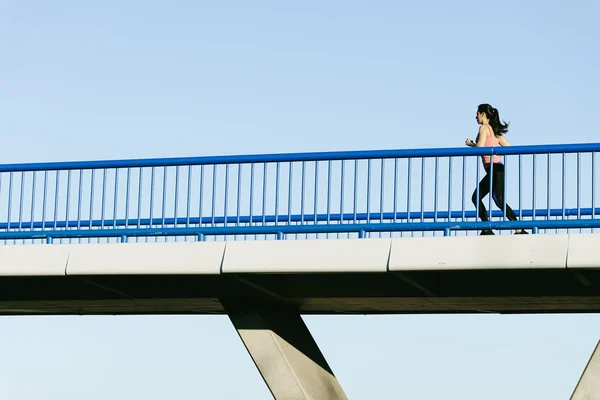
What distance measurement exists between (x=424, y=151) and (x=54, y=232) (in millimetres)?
4849

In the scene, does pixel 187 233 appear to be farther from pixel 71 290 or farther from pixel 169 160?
pixel 71 290

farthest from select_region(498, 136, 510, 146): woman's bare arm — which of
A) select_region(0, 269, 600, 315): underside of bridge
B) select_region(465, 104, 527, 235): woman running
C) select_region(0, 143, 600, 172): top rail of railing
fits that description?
select_region(0, 269, 600, 315): underside of bridge

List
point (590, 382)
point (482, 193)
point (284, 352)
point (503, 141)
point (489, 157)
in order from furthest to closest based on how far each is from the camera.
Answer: point (284, 352) < point (503, 141) < point (482, 193) < point (489, 157) < point (590, 382)

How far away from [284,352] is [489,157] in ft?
12.2

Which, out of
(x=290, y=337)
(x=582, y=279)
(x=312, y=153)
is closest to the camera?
(x=582, y=279)

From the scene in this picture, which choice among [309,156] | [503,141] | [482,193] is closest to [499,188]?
[482,193]

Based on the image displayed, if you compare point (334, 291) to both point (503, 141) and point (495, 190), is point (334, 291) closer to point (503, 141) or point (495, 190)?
point (495, 190)

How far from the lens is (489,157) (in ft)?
49.7

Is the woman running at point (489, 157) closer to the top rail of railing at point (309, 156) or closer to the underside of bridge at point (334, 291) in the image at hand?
the top rail of railing at point (309, 156)

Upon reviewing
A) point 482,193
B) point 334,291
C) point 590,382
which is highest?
point 482,193

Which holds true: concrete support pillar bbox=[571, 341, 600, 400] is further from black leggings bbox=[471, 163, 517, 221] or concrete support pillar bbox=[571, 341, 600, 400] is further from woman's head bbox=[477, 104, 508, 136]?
woman's head bbox=[477, 104, 508, 136]

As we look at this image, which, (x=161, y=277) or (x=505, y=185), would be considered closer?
(x=505, y=185)

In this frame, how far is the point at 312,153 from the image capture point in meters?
15.8

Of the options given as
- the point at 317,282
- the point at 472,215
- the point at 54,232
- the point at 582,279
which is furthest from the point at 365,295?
the point at 54,232
